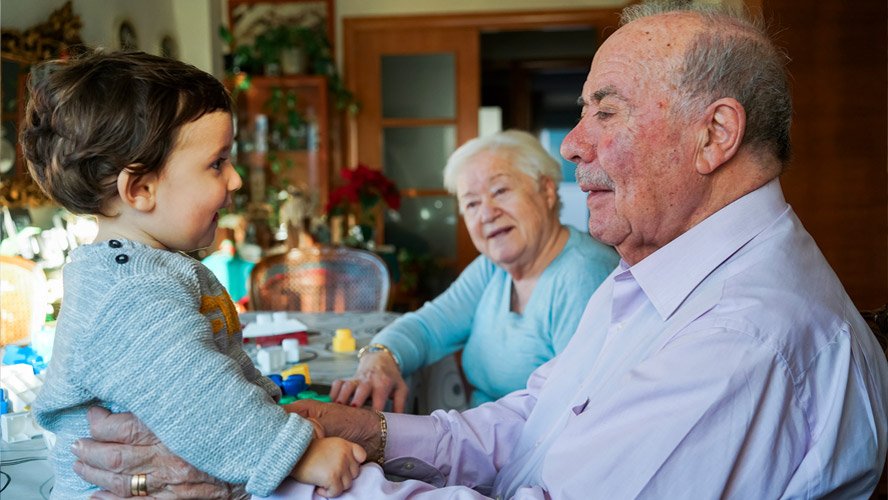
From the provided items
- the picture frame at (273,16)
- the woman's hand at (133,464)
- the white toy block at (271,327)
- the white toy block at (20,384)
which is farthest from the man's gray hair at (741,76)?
the picture frame at (273,16)

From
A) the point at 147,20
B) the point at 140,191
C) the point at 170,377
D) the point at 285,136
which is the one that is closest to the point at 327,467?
the point at 170,377

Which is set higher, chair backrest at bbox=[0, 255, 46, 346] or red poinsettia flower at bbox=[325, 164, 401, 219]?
red poinsettia flower at bbox=[325, 164, 401, 219]

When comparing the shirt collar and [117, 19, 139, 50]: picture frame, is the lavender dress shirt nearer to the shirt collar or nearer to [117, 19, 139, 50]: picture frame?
the shirt collar

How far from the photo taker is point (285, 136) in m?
5.12

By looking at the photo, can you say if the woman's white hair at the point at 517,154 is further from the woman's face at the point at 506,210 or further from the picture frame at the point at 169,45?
the picture frame at the point at 169,45

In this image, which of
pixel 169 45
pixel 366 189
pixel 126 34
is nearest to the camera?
pixel 126 34

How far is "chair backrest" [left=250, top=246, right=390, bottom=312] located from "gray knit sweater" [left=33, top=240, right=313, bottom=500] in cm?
218

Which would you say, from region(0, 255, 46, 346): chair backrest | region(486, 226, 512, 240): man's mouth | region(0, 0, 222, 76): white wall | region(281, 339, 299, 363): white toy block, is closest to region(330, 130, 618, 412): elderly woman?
region(486, 226, 512, 240): man's mouth

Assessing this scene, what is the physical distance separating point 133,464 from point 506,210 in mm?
1225

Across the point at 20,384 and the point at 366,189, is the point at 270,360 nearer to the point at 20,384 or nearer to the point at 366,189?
the point at 20,384

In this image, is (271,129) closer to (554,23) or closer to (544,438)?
(554,23)

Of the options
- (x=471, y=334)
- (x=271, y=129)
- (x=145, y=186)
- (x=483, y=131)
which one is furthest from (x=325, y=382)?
(x=483, y=131)

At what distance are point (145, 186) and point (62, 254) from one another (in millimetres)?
1863

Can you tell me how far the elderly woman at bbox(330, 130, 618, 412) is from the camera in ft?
5.99
